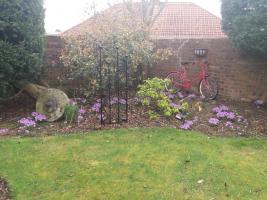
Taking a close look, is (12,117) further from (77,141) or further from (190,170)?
(190,170)

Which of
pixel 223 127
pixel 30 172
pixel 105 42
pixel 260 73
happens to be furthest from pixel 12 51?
pixel 260 73

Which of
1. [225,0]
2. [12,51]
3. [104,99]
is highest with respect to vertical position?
[225,0]

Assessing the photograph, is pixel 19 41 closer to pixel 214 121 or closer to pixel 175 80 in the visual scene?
pixel 175 80

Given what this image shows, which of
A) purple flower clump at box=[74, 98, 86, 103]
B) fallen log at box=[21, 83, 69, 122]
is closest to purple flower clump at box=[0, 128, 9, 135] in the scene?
fallen log at box=[21, 83, 69, 122]

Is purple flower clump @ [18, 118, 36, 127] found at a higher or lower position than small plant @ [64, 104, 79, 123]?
lower

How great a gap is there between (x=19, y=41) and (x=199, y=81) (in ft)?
13.3

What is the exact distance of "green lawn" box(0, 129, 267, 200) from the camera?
496 cm

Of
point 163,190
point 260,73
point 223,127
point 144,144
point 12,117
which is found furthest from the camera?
point 260,73

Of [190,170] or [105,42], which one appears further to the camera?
[105,42]

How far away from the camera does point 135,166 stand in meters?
5.67

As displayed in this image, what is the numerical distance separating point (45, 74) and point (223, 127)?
4.58 m

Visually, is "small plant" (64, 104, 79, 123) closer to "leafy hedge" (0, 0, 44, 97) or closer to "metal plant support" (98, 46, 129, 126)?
"metal plant support" (98, 46, 129, 126)

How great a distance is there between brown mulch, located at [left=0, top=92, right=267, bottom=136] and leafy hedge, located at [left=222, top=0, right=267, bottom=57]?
47.0 inches

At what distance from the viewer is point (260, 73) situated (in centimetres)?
894
